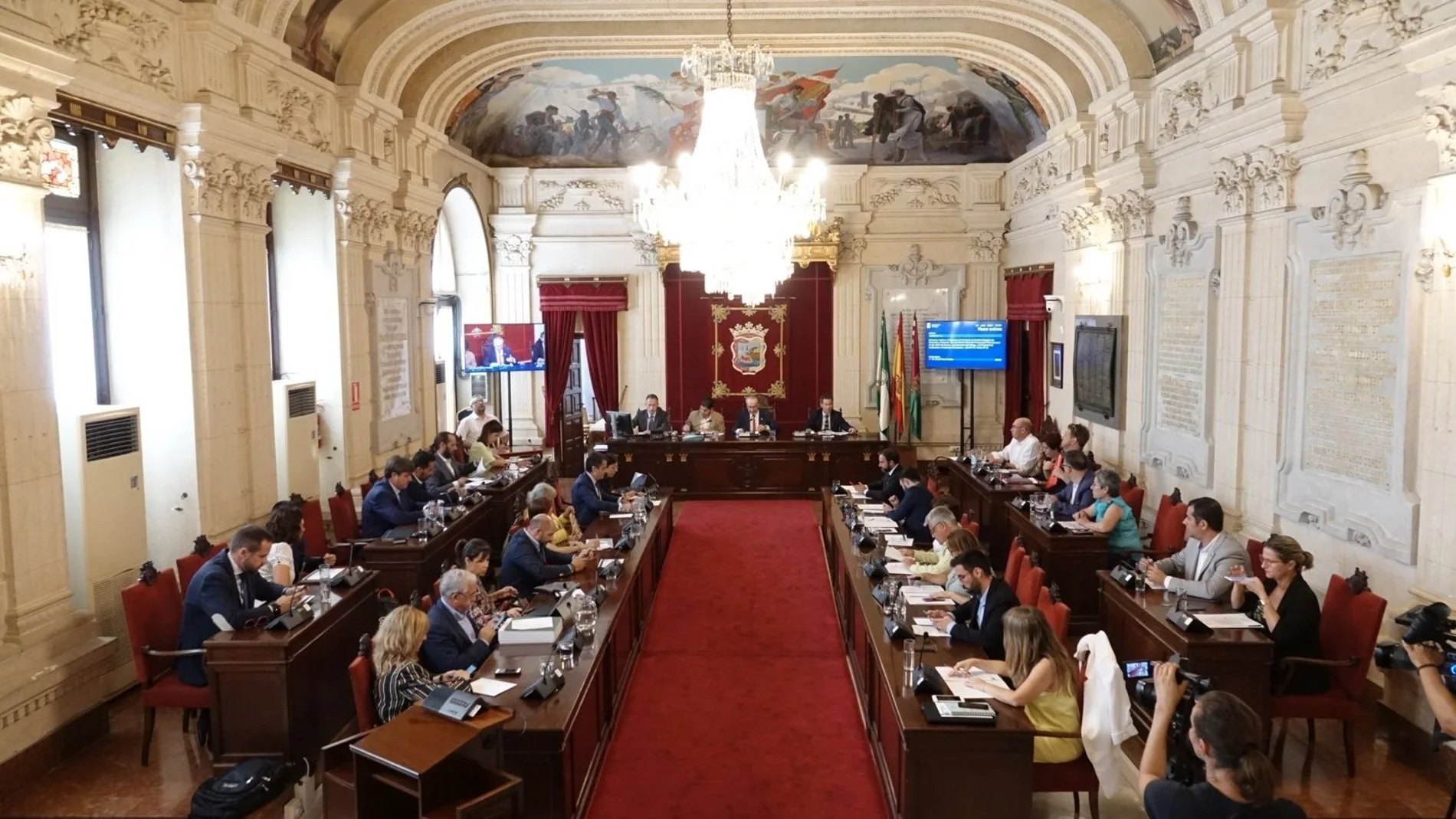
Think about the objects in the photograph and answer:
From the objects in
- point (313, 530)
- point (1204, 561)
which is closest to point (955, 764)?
point (1204, 561)

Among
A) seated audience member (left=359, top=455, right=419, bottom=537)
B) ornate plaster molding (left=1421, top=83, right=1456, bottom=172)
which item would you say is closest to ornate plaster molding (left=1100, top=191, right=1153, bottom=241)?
ornate plaster molding (left=1421, top=83, right=1456, bottom=172)

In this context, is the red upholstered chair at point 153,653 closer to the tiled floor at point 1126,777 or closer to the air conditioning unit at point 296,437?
the tiled floor at point 1126,777

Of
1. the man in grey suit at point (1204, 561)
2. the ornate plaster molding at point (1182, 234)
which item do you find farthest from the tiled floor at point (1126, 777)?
the ornate plaster molding at point (1182, 234)

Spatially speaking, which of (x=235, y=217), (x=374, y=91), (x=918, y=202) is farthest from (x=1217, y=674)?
(x=918, y=202)

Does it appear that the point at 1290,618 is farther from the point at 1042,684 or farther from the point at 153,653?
the point at 153,653

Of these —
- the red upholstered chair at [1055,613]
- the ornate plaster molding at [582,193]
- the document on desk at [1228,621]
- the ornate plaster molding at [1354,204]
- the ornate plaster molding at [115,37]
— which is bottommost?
the document on desk at [1228,621]

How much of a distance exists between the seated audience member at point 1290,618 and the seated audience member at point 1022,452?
5181mm

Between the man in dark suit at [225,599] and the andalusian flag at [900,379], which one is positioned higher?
the andalusian flag at [900,379]

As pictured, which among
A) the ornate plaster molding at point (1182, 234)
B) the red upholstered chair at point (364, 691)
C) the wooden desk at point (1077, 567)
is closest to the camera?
the red upholstered chair at point (364, 691)

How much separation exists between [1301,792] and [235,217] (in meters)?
8.57

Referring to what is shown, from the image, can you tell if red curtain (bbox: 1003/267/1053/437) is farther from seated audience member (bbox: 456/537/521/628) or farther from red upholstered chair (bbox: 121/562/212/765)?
red upholstered chair (bbox: 121/562/212/765)

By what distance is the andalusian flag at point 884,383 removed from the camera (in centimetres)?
1458

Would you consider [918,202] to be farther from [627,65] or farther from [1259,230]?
[1259,230]

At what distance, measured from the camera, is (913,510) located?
28.3 ft
